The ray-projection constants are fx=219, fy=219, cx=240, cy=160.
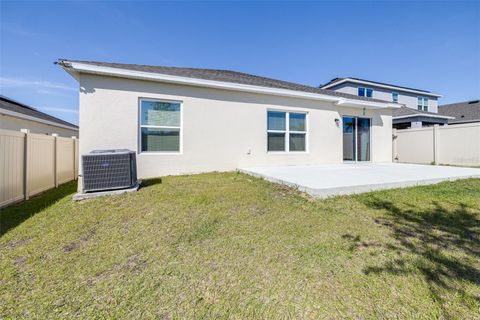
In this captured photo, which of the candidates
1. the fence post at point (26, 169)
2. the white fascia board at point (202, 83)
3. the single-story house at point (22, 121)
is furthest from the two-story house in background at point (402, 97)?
the single-story house at point (22, 121)

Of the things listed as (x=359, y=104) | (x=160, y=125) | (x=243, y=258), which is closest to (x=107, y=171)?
(x=160, y=125)

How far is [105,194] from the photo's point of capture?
16.4ft

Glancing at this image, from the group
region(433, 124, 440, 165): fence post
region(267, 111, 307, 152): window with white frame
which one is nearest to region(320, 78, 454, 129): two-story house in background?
region(433, 124, 440, 165): fence post

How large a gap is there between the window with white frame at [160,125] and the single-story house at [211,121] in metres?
0.03

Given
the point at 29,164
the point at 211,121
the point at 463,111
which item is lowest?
the point at 29,164

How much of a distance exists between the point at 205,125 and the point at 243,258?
573cm

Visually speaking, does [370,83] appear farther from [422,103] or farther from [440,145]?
[440,145]

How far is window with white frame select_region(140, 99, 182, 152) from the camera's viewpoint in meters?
6.88

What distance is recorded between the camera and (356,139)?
10305mm

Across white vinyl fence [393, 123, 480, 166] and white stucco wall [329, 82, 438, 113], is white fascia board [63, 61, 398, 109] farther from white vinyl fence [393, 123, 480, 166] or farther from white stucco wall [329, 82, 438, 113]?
white stucco wall [329, 82, 438, 113]

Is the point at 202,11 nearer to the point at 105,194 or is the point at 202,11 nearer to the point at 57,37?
the point at 57,37

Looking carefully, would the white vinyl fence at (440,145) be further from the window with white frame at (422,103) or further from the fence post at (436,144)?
the window with white frame at (422,103)

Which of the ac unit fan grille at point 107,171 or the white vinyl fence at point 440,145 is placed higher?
the white vinyl fence at point 440,145

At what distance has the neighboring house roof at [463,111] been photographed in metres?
19.5
